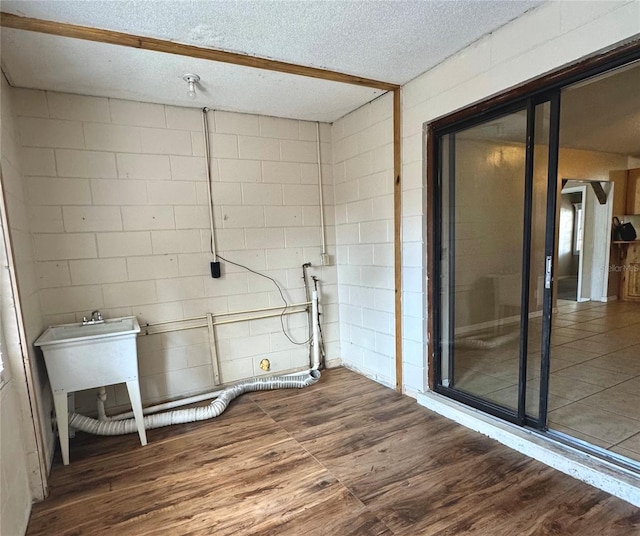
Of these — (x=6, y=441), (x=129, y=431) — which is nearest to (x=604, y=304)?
(x=129, y=431)

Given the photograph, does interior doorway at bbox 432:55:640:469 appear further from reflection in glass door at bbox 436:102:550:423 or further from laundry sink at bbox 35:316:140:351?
laundry sink at bbox 35:316:140:351

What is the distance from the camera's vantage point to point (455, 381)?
2836 mm

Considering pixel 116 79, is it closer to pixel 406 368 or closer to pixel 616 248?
pixel 406 368

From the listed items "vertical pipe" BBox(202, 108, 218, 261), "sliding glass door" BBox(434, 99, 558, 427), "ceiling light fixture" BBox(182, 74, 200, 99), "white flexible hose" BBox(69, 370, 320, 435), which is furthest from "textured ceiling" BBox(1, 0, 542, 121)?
"white flexible hose" BBox(69, 370, 320, 435)

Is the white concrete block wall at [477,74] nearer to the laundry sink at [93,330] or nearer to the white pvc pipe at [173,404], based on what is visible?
the white pvc pipe at [173,404]

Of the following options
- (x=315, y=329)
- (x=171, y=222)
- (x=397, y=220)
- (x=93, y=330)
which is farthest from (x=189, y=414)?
(x=397, y=220)

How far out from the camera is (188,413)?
9.03ft

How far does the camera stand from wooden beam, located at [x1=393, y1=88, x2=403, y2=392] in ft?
9.56

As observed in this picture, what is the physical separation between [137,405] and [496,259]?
261 centimetres

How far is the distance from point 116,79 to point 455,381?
329 centimetres

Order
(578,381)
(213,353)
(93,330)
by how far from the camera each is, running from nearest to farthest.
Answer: (93,330)
(578,381)
(213,353)

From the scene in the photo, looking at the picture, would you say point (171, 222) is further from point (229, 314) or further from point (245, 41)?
point (245, 41)

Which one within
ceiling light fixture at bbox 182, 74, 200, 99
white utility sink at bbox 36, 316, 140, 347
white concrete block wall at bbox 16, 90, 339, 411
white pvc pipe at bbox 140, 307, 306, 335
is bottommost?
white pvc pipe at bbox 140, 307, 306, 335

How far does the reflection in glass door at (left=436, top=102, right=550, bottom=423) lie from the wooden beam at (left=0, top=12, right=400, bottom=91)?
3.35 feet
